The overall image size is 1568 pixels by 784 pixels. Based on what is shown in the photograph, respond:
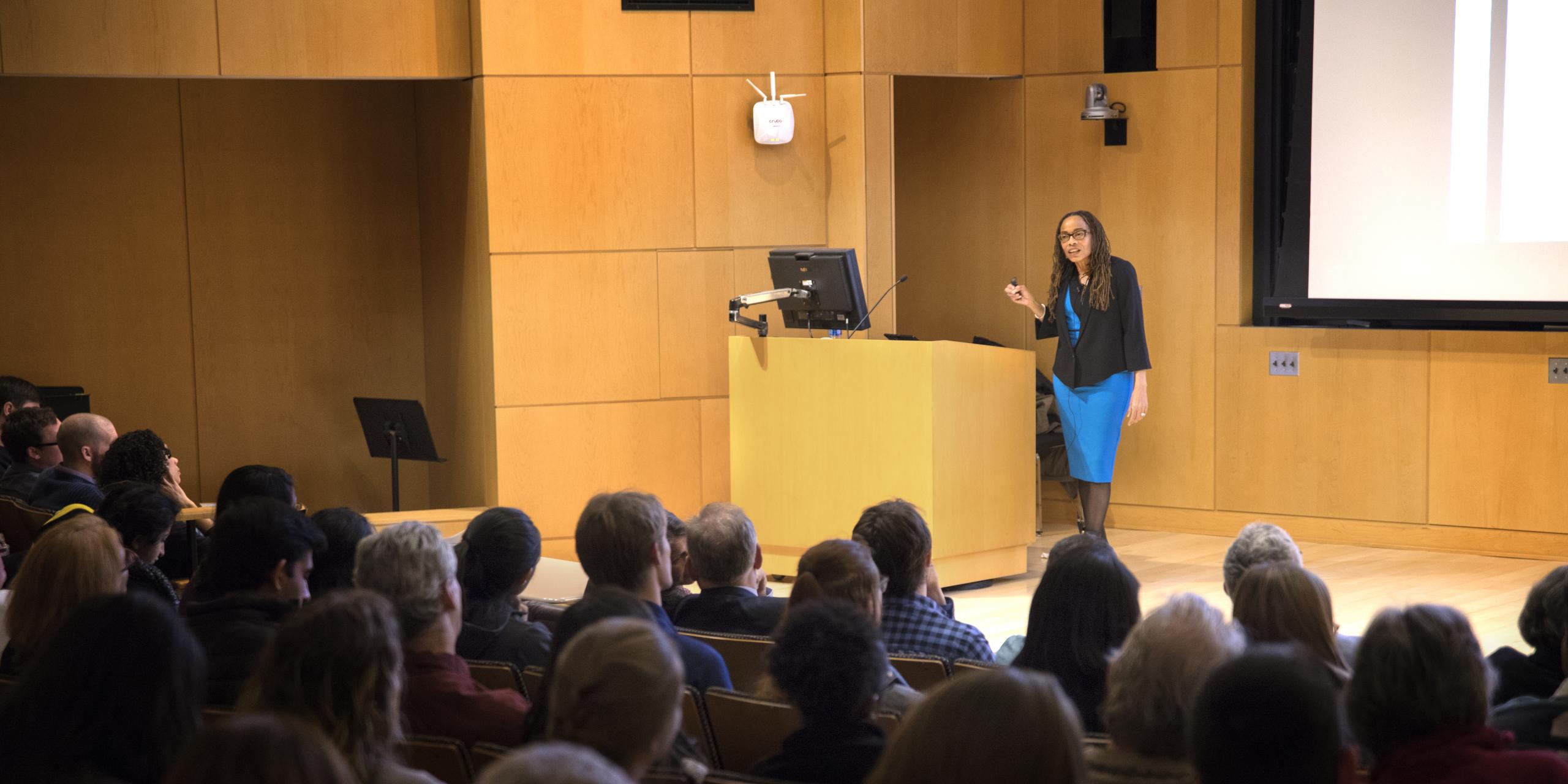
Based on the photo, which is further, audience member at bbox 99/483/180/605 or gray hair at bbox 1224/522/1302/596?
audience member at bbox 99/483/180/605

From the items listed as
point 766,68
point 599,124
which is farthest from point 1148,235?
point 599,124

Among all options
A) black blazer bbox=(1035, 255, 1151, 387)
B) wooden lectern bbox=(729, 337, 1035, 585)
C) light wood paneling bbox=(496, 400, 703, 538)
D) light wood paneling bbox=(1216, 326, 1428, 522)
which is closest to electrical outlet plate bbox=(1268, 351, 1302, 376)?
light wood paneling bbox=(1216, 326, 1428, 522)

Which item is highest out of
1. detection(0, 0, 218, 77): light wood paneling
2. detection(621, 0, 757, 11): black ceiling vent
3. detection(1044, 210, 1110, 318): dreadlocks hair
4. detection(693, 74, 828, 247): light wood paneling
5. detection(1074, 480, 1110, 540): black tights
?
detection(621, 0, 757, 11): black ceiling vent

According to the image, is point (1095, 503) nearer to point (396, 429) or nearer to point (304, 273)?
point (396, 429)

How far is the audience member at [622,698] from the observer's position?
1.95 meters

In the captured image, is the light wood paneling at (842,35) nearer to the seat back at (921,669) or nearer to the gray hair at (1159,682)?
the seat back at (921,669)

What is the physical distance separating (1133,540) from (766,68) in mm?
2775

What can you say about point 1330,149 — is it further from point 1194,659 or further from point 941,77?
point 1194,659

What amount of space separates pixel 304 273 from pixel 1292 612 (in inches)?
253

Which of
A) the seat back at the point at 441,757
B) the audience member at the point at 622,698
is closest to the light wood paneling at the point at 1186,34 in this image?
the seat back at the point at 441,757

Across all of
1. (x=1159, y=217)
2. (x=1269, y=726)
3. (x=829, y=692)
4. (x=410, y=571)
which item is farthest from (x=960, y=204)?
(x=1269, y=726)

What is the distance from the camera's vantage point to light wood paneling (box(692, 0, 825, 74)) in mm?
7090

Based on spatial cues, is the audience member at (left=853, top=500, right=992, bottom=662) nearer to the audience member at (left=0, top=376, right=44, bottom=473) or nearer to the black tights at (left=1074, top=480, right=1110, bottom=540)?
the black tights at (left=1074, top=480, right=1110, bottom=540)

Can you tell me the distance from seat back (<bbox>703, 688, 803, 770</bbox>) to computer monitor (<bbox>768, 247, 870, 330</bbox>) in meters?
3.71
